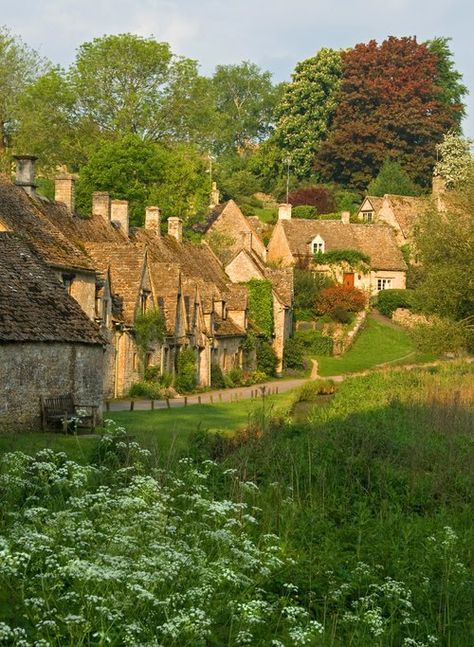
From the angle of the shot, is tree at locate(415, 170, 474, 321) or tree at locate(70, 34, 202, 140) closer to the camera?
tree at locate(415, 170, 474, 321)

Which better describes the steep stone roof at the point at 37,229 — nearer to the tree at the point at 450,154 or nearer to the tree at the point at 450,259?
Result: the tree at the point at 450,259

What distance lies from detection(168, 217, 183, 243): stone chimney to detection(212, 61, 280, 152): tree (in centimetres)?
7153

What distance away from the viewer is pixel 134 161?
221ft

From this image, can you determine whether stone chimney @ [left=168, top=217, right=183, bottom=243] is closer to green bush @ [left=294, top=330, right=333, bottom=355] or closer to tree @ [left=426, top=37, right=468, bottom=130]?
green bush @ [left=294, top=330, right=333, bottom=355]

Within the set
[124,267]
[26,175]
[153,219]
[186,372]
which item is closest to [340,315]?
[153,219]

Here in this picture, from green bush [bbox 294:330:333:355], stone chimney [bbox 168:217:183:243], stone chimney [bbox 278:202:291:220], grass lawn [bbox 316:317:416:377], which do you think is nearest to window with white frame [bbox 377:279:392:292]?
grass lawn [bbox 316:317:416:377]

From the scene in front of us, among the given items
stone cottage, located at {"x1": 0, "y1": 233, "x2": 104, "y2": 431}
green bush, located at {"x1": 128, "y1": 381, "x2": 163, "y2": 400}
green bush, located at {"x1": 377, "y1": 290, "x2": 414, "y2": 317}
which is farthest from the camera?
green bush, located at {"x1": 377, "y1": 290, "x2": 414, "y2": 317}

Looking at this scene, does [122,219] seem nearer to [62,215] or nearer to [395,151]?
[62,215]

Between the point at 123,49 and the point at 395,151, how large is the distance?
42.7 meters

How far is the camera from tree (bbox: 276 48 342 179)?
11938 centimetres

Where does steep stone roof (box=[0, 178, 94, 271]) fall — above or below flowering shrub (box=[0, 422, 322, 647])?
above

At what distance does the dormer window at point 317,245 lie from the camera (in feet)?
293

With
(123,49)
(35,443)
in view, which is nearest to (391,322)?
(123,49)

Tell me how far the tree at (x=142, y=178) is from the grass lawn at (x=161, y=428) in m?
24.6
